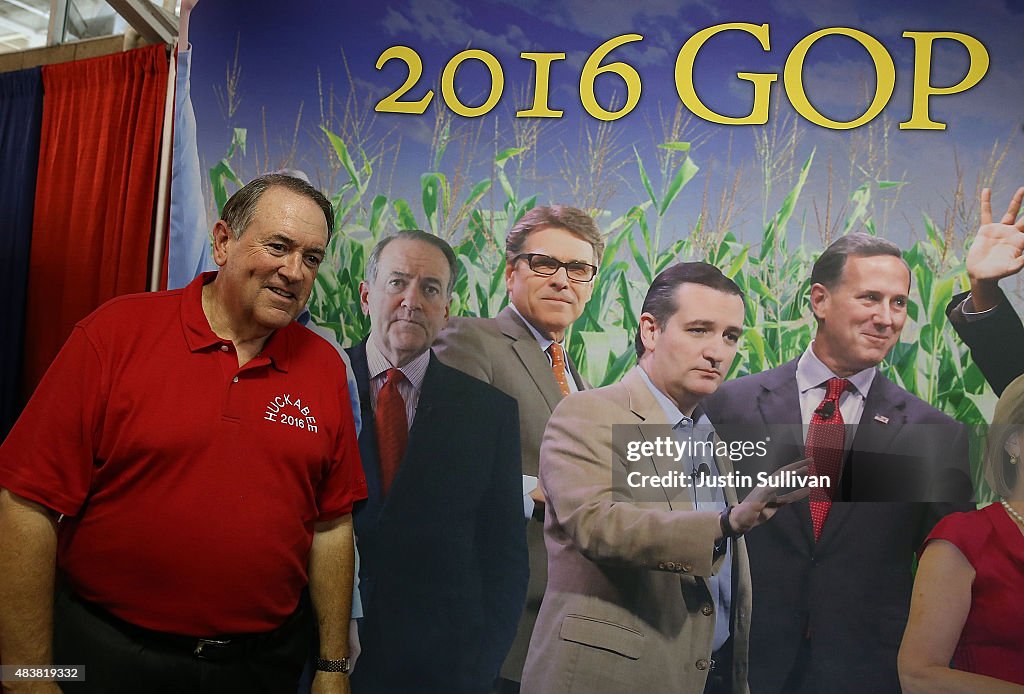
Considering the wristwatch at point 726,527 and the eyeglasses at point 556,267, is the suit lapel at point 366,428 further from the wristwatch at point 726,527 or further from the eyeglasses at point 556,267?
the wristwatch at point 726,527

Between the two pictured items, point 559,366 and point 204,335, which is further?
point 559,366

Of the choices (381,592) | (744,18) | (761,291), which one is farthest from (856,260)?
(381,592)

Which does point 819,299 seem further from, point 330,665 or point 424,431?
point 330,665

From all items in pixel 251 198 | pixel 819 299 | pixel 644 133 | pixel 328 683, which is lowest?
pixel 328 683

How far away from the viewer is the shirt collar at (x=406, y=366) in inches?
85.2

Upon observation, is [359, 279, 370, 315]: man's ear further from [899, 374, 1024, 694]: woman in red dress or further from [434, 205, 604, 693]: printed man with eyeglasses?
[899, 374, 1024, 694]: woman in red dress

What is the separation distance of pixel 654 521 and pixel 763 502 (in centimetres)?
30

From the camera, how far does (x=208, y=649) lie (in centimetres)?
168

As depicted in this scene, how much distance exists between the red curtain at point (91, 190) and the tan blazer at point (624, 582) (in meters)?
1.52

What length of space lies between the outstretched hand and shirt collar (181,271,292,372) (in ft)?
5.98

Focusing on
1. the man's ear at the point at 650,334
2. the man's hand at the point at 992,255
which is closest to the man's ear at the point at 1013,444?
the man's hand at the point at 992,255

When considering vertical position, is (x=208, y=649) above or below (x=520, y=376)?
below

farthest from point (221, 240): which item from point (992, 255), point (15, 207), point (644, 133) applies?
point (992, 255)

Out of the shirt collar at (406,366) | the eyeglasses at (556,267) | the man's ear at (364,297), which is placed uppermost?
the eyeglasses at (556,267)
